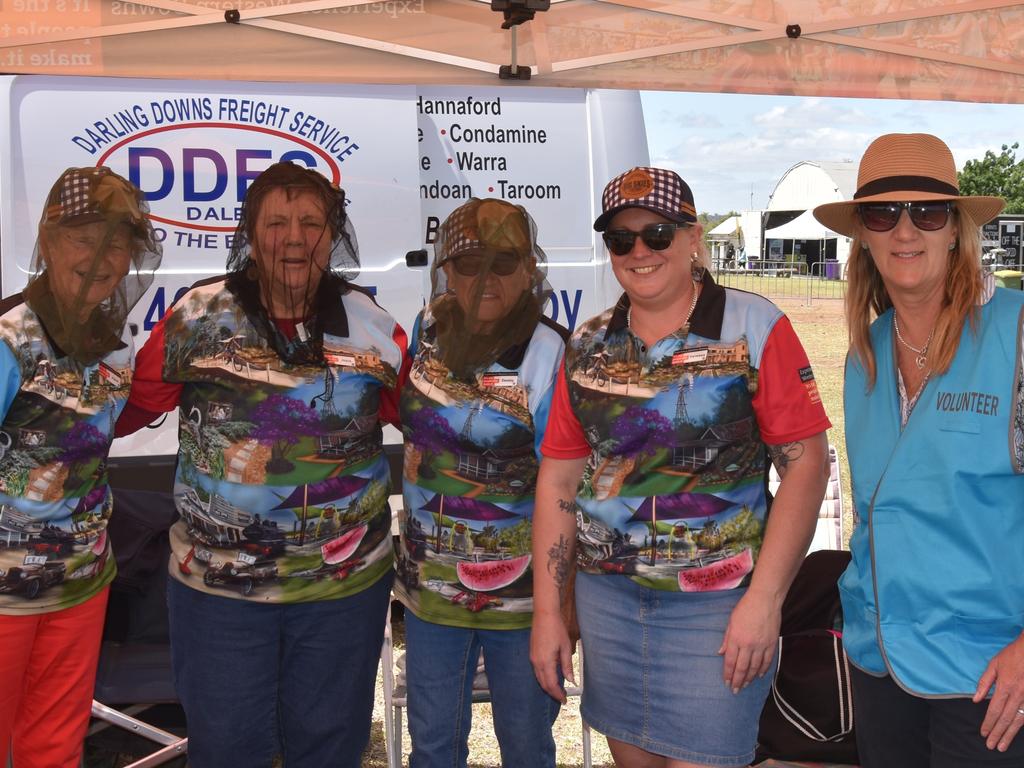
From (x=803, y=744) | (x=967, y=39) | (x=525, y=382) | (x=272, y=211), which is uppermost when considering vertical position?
(x=967, y=39)

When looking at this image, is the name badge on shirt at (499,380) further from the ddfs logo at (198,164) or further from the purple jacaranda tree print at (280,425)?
the ddfs logo at (198,164)

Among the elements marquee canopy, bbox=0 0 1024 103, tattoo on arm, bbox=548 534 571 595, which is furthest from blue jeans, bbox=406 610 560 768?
marquee canopy, bbox=0 0 1024 103

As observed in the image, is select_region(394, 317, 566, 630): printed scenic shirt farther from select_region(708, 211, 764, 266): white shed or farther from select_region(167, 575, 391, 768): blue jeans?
select_region(708, 211, 764, 266): white shed

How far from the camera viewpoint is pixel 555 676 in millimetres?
2162

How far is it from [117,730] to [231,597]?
5.04 feet

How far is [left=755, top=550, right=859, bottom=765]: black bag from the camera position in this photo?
2562mm

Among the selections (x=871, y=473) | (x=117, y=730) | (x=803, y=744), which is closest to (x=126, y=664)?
(x=117, y=730)

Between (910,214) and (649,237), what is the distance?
48cm

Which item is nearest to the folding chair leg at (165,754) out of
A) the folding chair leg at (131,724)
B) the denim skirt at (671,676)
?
the folding chair leg at (131,724)

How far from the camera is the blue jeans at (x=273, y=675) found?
7.34 feet

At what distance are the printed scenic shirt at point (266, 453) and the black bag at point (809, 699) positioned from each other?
3.72ft

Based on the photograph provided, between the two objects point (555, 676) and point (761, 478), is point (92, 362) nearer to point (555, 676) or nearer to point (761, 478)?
point (555, 676)

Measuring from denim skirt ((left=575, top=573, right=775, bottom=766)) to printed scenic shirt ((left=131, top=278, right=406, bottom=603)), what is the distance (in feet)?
1.94

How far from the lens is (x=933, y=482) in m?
1.76
